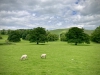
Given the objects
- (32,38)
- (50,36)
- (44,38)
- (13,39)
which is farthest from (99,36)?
(13,39)

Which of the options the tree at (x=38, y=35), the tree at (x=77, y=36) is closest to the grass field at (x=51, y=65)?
the tree at (x=77, y=36)

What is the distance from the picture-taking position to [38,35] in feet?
217

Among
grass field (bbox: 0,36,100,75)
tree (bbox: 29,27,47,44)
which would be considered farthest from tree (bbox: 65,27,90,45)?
grass field (bbox: 0,36,100,75)

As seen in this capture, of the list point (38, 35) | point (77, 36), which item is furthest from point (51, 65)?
point (38, 35)

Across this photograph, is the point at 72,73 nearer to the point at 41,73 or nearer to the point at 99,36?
the point at 41,73

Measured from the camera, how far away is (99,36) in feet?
236

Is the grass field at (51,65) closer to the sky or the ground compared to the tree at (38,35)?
closer to the ground

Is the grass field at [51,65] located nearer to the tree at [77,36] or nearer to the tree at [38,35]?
the tree at [77,36]

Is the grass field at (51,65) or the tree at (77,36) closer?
the grass field at (51,65)

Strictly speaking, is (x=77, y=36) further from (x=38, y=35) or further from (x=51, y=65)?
(x=51, y=65)

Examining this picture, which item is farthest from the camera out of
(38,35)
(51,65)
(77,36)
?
(38,35)

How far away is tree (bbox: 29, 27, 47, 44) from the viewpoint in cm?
6488

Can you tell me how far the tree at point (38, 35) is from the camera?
6488cm

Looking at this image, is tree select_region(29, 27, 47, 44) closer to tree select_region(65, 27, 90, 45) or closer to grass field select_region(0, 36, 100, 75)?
tree select_region(65, 27, 90, 45)
